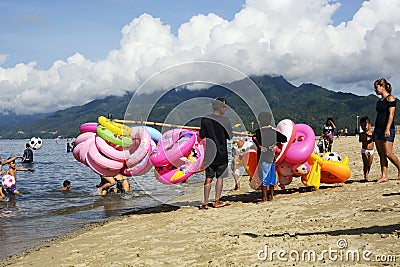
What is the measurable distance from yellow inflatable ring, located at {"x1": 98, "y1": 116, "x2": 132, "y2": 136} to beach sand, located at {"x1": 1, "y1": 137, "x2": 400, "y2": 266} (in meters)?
1.77

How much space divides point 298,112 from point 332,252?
6196 inches

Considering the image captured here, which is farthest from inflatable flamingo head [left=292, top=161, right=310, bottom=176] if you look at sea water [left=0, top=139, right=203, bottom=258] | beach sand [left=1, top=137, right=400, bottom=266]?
sea water [left=0, top=139, right=203, bottom=258]

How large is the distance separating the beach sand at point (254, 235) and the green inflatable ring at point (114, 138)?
1557 mm

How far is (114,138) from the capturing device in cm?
912

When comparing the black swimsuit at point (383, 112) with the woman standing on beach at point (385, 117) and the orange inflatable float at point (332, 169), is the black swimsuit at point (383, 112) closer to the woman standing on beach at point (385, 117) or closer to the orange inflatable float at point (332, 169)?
the woman standing on beach at point (385, 117)

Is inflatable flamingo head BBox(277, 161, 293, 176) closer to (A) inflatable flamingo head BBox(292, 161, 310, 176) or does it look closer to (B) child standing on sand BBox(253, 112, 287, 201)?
(A) inflatable flamingo head BBox(292, 161, 310, 176)

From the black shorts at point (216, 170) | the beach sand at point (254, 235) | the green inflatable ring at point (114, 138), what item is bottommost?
the beach sand at point (254, 235)

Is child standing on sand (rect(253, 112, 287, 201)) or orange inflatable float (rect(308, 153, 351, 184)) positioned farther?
orange inflatable float (rect(308, 153, 351, 184))

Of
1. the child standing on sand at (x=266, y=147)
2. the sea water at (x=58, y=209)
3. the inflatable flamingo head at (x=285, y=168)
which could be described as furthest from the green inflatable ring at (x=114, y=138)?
the inflatable flamingo head at (x=285, y=168)

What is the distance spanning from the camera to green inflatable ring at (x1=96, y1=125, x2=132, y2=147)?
912 cm

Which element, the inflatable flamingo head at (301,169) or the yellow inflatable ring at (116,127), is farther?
the yellow inflatable ring at (116,127)

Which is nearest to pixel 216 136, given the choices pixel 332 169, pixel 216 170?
pixel 216 170

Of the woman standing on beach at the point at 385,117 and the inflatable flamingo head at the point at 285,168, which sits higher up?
the woman standing on beach at the point at 385,117

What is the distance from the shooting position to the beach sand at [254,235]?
14.5 ft
